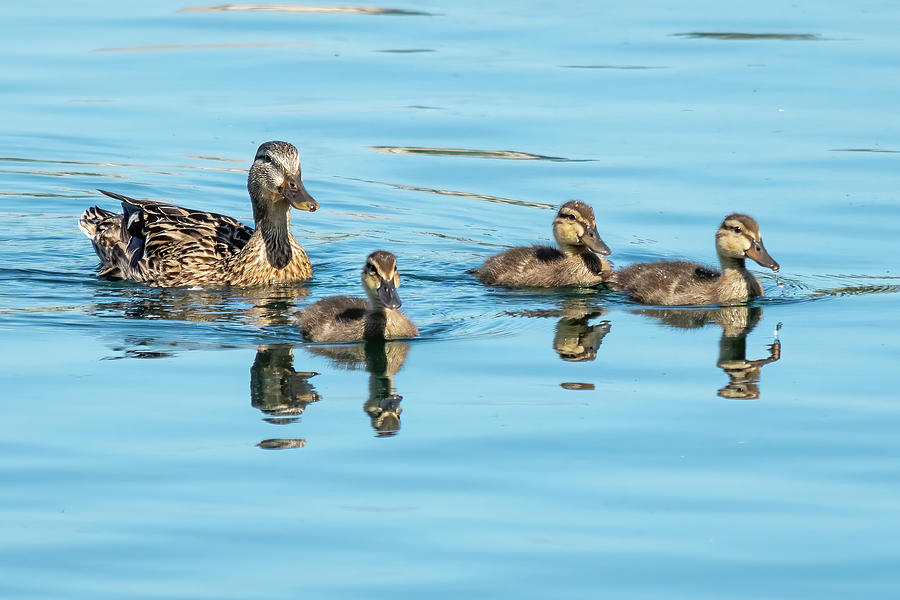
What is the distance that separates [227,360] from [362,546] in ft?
9.84

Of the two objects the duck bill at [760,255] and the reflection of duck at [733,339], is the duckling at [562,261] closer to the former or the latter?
the reflection of duck at [733,339]

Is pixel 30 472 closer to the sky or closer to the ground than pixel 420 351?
closer to the ground

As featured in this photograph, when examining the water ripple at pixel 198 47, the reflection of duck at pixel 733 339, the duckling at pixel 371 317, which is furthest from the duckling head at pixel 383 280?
the water ripple at pixel 198 47

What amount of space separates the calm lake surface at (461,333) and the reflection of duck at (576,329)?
0.03m

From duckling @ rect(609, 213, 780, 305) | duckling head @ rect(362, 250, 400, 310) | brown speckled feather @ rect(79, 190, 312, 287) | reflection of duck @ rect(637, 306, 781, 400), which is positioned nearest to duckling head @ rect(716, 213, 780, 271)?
duckling @ rect(609, 213, 780, 305)

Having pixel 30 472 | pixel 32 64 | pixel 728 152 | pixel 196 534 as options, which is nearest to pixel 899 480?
pixel 196 534

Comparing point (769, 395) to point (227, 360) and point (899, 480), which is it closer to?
point (899, 480)

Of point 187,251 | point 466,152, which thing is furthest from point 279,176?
point 466,152

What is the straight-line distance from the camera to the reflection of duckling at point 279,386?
801 cm

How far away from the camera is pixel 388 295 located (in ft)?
30.6

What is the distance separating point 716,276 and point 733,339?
1.21 meters

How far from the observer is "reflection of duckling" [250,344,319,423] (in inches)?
315

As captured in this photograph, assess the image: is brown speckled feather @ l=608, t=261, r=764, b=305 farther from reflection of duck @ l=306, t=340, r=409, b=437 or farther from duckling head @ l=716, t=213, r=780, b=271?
reflection of duck @ l=306, t=340, r=409, b=437

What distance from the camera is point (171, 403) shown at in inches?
316
